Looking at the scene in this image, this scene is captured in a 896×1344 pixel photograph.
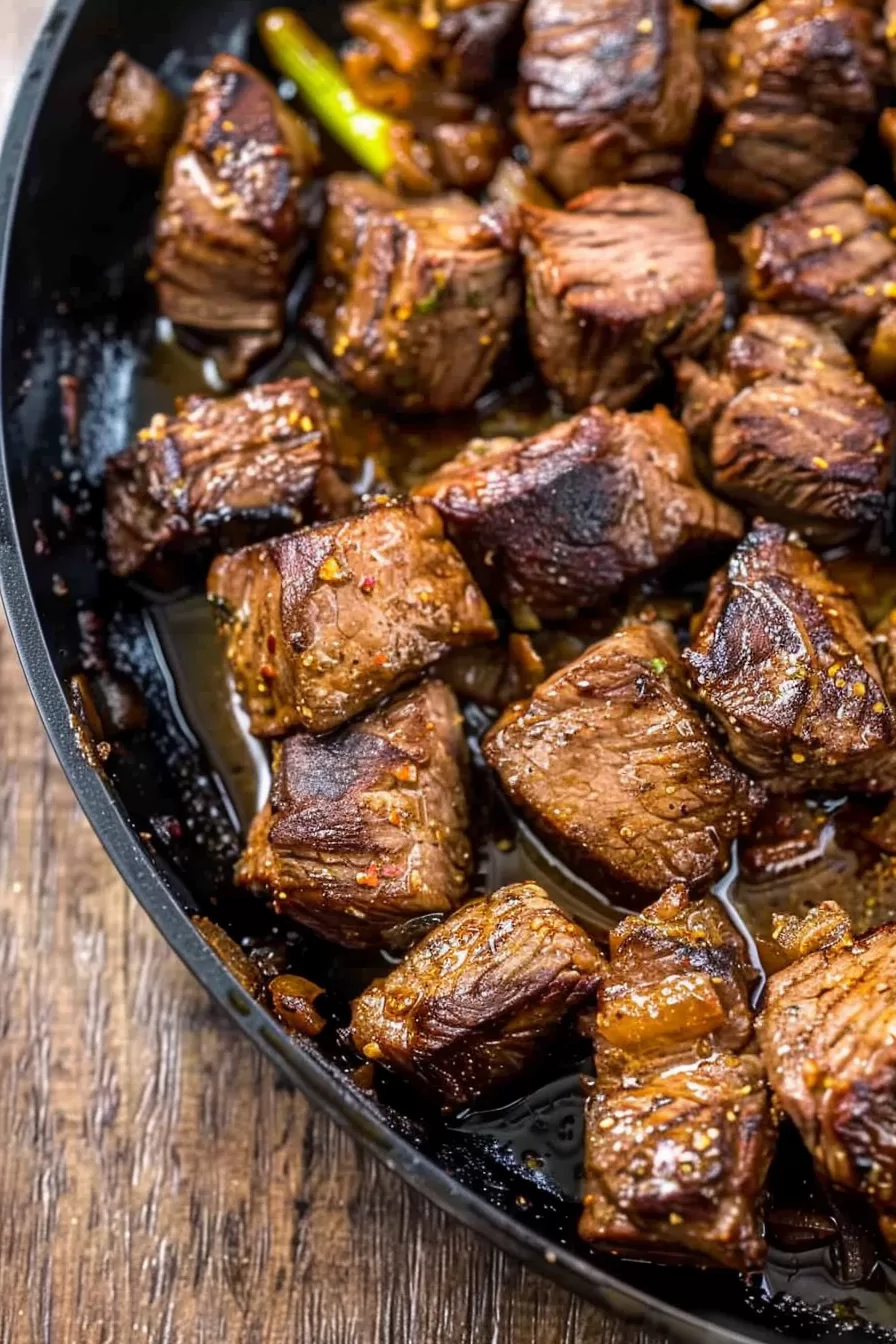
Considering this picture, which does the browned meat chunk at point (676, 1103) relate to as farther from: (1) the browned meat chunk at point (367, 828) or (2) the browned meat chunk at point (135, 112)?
(2) the browned meat chunk at point (135, 112)

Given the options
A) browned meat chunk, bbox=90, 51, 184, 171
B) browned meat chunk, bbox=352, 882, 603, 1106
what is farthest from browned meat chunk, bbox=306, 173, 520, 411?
browned meat chunk, bbox=352, 882, 603, 1106

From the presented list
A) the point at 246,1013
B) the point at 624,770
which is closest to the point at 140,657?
the point at 246,1013

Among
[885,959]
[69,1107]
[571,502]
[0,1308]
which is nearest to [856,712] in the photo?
[885,959]

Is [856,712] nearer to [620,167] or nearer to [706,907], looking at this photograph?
[706,907]

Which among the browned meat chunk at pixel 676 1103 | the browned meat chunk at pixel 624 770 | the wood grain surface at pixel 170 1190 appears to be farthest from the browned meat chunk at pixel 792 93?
the wood grain surface at pixel 170 1190

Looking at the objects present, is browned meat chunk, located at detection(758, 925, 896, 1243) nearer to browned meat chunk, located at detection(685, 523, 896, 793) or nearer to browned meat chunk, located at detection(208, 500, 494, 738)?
browned meat chunk, located at detection(685, 523, 896, 793)

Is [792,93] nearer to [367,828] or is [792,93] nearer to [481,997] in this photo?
[367,828]
